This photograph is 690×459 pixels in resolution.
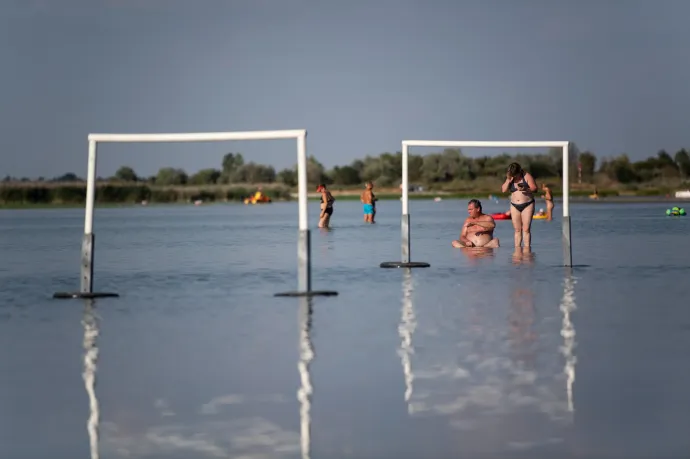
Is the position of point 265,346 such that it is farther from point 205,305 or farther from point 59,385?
Answer: point 205,305

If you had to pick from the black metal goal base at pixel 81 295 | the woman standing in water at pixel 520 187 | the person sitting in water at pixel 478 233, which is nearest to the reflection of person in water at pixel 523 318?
the woman standing in water at pixel 520 187

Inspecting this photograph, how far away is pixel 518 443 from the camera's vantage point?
6840 mm

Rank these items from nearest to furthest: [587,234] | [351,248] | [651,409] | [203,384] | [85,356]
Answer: [651,409] < [203,384] < [85,356] < [351,248] < [587,234]

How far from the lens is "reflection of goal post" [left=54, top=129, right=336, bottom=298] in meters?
15.6

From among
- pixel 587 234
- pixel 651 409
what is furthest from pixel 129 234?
pixel 651 409

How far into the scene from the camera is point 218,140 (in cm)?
1572

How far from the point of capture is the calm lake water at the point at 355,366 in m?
7.05

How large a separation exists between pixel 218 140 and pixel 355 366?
6525mm

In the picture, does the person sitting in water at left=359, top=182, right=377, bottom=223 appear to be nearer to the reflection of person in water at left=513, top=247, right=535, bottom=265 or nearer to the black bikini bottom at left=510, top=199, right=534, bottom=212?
the reflection of person in water at left=513, top=247, right=535, bottom=265

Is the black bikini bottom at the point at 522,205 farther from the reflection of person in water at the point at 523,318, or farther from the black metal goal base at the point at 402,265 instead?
the reflection of person in water at the point at 523,318

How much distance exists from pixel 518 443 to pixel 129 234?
114 feet

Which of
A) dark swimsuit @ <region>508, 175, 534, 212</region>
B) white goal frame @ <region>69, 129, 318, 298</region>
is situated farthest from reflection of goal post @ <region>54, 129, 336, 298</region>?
dark swimsuit @ <region>508, 175, 534, 212</region>

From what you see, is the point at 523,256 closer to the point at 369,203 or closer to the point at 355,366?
the point at 355,366

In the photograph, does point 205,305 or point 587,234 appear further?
point 587,234
